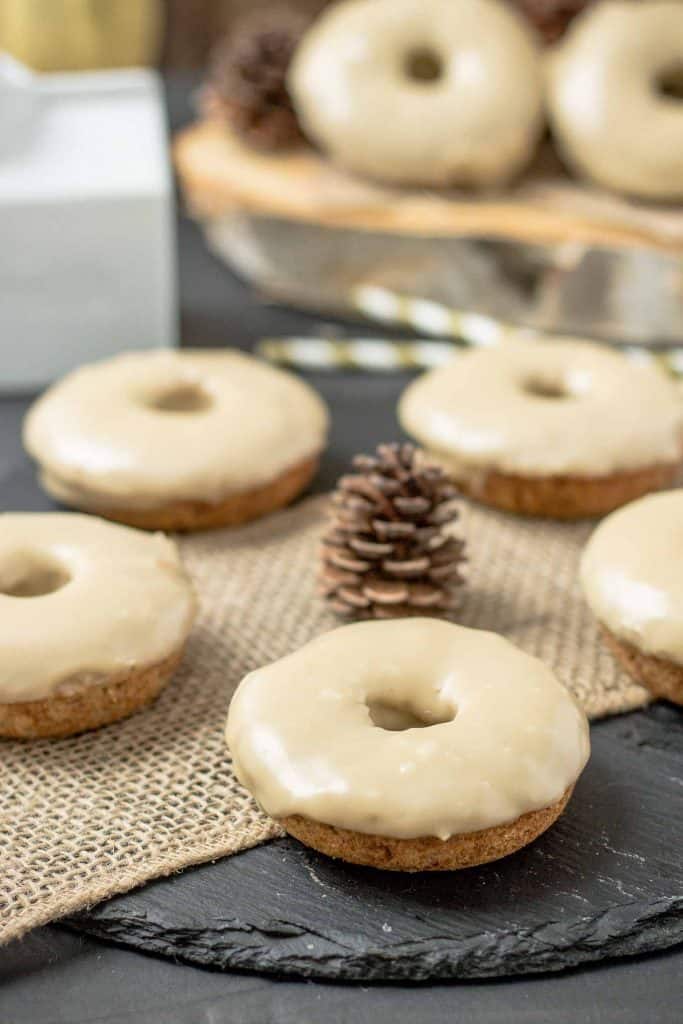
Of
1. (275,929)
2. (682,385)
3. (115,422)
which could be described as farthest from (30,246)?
(275,929)

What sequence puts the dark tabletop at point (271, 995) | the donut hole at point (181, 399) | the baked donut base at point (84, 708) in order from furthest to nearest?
the donut hole at point (181, 399)
the baked donut base at point (84, 708)
the dark tabletop at point (271, 995)

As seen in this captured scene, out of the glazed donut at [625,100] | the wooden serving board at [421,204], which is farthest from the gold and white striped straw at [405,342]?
the glazed donut at [625,100]

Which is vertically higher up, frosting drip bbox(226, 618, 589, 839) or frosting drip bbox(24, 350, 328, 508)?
frosting drip bbox(24, 350, 328, 508)

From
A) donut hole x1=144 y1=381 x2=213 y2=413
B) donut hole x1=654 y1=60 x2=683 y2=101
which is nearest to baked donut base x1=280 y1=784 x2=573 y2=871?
donut hole x1=144 y1=381 x2=213 y2=413

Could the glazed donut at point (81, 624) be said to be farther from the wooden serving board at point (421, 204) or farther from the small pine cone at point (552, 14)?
the small pine cone at point (552, 14)

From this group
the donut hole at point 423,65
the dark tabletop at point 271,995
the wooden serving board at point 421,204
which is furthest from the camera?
the donut hole at point 423,65

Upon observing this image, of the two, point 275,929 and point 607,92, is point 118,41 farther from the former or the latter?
point 275,929

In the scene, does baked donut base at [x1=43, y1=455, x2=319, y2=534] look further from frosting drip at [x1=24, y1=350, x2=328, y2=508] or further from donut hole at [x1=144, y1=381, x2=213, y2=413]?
donut hole at [x1=144, y1=381, x2=213, y2=413]
